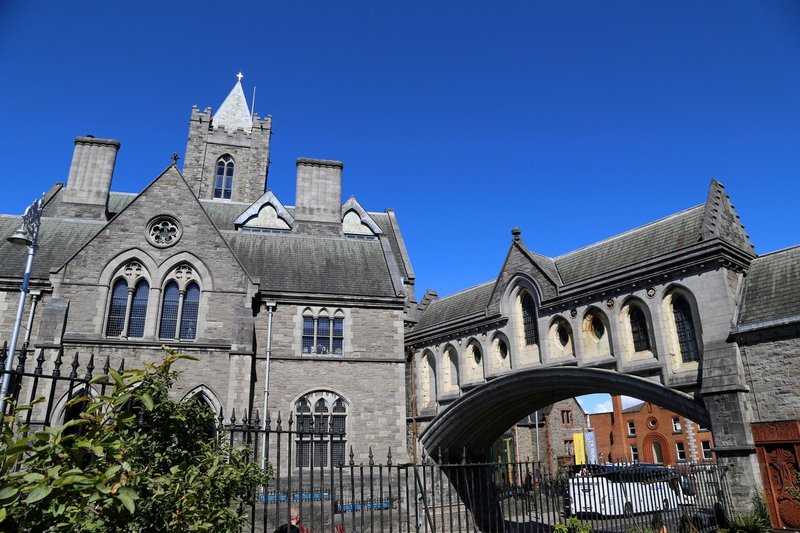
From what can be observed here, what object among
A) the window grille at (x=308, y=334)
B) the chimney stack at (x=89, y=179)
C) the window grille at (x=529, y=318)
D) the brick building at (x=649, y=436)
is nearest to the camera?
the window grille at (x=529, y=318)

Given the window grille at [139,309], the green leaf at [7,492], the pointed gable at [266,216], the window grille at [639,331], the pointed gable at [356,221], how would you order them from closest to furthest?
the green leaf at [7,492]
the window grille at [639,331]
the window grille at [139,309]
the pointed gable at [266,216]
the pointed gable at [356,221]

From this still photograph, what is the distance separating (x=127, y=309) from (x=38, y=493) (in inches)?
662

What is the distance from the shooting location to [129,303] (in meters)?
18.3

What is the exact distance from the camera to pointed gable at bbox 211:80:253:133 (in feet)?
128

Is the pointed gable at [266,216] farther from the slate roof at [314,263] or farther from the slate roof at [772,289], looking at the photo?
the slate roof at [772,289]

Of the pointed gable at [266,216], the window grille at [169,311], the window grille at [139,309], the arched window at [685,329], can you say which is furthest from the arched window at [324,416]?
the arched window at [685,329]

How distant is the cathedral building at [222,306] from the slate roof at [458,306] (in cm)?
323

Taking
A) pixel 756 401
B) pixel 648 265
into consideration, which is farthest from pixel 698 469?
pixel 648 265

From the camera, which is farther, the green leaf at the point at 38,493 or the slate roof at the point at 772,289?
the slate roof at the point at 772,289

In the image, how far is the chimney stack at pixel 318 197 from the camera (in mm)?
26406

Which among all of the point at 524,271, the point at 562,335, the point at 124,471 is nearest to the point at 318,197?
the point at 524,271

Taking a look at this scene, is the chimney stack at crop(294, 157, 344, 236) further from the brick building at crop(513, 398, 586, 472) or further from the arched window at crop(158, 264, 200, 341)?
the brick building at crop(513, 398, 586, 472)

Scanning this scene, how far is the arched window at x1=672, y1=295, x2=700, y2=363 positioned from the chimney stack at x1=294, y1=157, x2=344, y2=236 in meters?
15.5

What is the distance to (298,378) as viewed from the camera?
19781mm
